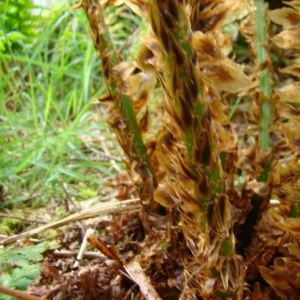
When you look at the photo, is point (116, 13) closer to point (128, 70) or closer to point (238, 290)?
point (128, 70)

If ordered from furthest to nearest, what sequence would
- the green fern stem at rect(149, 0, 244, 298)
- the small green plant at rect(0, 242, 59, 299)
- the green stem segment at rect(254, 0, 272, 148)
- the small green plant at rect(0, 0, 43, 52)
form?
the small green plant at rect(0, 0, 43, 52) < the green stem segment at rect(254, 0, 272, 148) < the small green plant at rect(0, 242, 59, 299) < the green fern stem at rect(149, 0, 244, 298)

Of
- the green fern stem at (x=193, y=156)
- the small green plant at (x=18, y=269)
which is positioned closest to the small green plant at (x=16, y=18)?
the small green plant at (x=18, y=269)

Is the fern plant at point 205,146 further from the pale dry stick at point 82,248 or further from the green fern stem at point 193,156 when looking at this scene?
the pale dry stick at point 82,248

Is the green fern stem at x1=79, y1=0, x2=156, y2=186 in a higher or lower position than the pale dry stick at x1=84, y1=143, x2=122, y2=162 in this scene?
higher

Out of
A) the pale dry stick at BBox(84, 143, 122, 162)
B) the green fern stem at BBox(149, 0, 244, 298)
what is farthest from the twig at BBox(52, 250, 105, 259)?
the pale dry stick at BBox(84, 143, 122, 162)

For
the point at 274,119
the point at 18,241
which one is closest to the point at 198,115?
the point at 274,119

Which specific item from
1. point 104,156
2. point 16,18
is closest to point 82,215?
point 104,156

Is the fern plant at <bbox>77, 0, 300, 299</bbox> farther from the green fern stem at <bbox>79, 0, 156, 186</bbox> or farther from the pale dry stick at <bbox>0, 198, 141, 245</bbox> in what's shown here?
the pale dry stick at <bbox>0, 198, 141, 245</bbox>

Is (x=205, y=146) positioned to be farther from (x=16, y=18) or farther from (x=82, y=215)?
(x=16, y=18)
